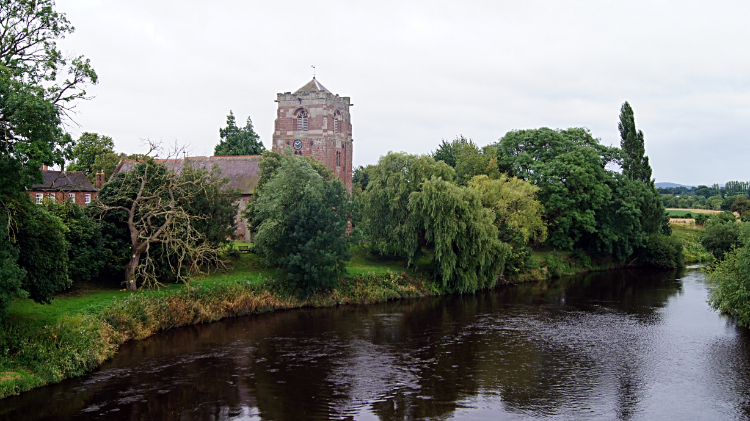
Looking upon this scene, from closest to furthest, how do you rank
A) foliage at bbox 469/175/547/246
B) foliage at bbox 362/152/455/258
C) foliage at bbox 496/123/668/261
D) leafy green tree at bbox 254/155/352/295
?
leafy green tree at bbox 254/155/352/295, foliage at bbox 362/152/455/258, foliage at bbox 469/175/547/246, foliage at bbox 496/123/668/261

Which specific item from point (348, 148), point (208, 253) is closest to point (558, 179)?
point (348, 148)

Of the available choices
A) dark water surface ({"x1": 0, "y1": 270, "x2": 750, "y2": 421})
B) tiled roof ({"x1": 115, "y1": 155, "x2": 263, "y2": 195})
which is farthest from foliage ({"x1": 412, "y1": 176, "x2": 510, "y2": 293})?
tiled roof ({"x1": 115, "y1": 155, "x2": 263, "y2": 195})

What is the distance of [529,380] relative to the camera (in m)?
20.4

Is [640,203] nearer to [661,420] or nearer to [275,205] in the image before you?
[275,205]

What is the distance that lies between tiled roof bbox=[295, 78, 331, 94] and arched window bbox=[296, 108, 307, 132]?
2045mm

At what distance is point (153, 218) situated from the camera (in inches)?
1191

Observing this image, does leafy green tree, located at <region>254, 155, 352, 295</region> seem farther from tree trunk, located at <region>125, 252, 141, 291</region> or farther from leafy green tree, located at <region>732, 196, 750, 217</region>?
leafy green tree, located at <region>732, 196, 750, 217</region>

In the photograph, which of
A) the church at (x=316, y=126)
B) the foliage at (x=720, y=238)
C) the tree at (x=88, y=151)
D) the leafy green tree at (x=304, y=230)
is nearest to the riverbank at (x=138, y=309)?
the leafy green tree at (x=304, y=230)

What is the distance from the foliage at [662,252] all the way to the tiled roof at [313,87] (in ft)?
112

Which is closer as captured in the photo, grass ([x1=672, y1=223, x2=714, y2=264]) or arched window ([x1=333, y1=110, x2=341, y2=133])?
grass ([x1=672, y1=223, x2=714, y2=264])

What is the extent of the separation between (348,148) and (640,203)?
29.0 m

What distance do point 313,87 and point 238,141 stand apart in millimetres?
14065

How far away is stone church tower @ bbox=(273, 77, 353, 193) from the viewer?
56781mm

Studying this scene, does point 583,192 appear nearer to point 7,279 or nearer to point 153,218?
point 153,218
